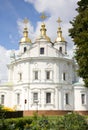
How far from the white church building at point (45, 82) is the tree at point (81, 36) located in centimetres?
2829

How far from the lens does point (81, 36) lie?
27.4 meters

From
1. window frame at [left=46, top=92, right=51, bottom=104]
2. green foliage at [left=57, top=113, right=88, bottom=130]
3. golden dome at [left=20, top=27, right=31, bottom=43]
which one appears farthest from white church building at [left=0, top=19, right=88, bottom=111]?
green foliage at [left=57, top=113, right=88, bottom=130]

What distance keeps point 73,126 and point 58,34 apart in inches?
2046

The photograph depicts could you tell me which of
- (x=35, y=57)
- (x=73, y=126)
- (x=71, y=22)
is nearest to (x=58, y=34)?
(x=35, y=57)

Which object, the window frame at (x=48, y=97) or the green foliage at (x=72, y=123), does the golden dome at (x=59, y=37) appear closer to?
the window frame at (x=48, y=97)

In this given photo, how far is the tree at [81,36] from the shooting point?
1057 inches

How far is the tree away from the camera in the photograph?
26.8 metres

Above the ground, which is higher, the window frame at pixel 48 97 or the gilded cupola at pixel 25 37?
the gilded cupola at pixel 25 37

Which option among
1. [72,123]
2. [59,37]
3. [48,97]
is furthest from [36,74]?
[72,123]

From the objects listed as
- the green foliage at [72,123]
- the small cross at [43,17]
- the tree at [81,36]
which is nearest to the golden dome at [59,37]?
the small cross at [43,17]

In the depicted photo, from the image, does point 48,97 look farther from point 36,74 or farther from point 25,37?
point 25,37

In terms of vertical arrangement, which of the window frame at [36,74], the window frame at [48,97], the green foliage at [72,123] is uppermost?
the window frame at [36,74]

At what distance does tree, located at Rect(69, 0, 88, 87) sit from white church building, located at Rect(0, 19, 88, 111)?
28291 millimetres

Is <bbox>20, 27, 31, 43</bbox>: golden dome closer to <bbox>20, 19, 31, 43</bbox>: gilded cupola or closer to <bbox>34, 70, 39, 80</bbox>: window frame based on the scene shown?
<bbox>20, 19, 31, 43</bbox>: gilded cupola
